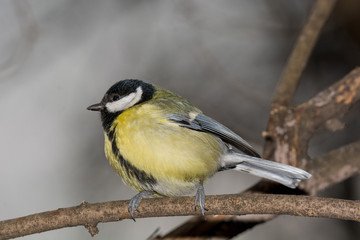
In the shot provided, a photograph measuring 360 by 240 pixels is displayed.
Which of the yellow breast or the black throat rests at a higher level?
the black throat

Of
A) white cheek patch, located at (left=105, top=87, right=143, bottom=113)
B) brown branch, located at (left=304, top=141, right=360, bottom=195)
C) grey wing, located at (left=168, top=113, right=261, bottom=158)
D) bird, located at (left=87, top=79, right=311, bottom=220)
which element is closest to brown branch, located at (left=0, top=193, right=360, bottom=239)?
bird, located at (left=87, top=79, right=311, bottom=220)

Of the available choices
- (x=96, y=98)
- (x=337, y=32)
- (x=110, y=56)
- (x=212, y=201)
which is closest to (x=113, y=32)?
(x=110, y=56)

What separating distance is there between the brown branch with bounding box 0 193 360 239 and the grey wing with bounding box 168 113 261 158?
35cm

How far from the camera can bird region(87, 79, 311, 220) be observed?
1632mm

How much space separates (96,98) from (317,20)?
1.60 meters

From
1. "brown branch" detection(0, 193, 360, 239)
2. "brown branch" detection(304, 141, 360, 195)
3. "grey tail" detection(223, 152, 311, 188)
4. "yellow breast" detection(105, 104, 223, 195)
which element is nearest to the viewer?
"brown branch" detection(0, 193, 360, 239)

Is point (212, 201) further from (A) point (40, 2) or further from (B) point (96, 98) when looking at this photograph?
(A) point (40, 2)

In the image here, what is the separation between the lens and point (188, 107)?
6.14 ft

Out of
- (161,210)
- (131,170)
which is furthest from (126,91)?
(161,210)

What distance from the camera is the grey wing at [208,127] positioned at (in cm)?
175

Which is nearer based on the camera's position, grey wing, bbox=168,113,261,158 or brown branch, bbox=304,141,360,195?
grey wing, bbox=168,113,261,158

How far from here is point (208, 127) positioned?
5.84 feet

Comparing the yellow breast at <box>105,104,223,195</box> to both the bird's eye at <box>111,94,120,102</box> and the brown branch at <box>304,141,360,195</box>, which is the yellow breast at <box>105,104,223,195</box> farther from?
the brown branch at <box>304,141,360,195</box>

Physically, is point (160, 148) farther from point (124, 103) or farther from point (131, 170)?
point (124, 103)
